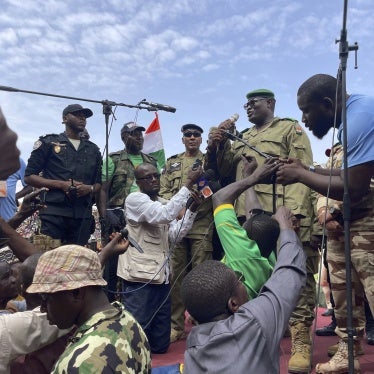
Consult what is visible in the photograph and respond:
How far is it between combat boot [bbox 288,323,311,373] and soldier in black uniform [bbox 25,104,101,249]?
8.06 ft

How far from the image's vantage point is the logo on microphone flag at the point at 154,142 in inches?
265

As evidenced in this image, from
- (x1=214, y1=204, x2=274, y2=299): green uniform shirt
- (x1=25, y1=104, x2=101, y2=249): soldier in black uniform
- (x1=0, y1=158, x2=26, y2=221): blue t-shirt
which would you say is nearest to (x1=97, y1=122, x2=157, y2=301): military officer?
(x1=25, y1=104, x2=101, y2=249): soldier in black uniform

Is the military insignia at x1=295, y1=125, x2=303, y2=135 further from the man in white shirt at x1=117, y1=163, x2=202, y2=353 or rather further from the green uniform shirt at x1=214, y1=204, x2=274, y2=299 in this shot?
the green uniform shirt at x1=214, y1=204, x2=274, y2=299

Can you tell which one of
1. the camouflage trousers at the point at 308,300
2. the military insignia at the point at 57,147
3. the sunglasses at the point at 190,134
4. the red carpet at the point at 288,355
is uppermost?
the sunglasses at the point at 190,134

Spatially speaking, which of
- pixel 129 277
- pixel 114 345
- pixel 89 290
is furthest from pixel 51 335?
pixel 129 277

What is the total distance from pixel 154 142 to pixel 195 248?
2.20 m

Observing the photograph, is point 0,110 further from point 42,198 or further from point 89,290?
point 42,198

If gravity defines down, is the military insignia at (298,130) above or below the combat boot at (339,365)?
above

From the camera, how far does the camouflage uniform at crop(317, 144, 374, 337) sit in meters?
3.12

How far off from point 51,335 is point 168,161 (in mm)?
3682

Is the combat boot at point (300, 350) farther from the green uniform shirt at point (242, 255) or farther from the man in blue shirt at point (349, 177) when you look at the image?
the green uniform shirt at point (242, 255)

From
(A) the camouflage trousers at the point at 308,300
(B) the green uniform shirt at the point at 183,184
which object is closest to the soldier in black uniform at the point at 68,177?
(B) the green uniform shirt at the point at 183,184

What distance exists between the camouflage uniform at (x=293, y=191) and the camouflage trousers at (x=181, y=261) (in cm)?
69

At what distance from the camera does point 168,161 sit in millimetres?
5805
